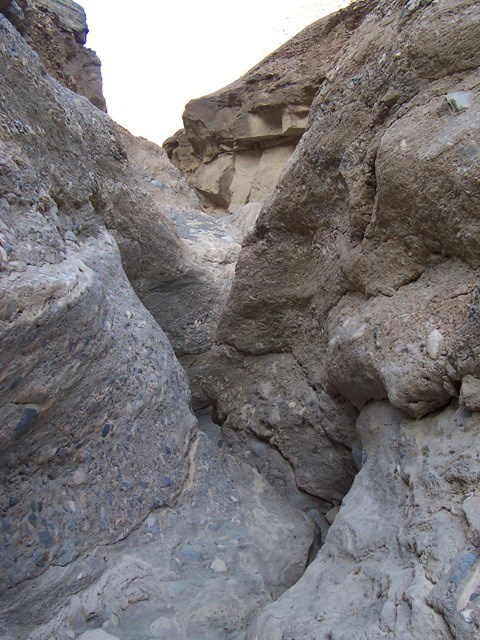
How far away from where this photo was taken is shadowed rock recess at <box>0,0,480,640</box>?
1.16 meters

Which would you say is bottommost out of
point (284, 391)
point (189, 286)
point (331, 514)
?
point (331, 514)

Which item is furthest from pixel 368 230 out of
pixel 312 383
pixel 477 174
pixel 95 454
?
pixel 95 454

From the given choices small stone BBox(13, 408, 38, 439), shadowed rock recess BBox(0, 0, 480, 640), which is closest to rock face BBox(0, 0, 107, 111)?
shadowed rock recess BBox(0, 0, 480, 640)

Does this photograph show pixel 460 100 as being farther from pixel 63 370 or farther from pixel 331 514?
pixel 331 514

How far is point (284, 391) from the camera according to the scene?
2.01 meters

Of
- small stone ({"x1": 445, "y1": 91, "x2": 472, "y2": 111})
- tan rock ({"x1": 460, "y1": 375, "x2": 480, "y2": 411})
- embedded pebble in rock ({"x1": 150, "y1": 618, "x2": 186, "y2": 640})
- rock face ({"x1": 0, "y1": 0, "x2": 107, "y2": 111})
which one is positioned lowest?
embedded pebble in rock ({"x1": 150, "y1": 618, "x2": 186, "y2": 640})

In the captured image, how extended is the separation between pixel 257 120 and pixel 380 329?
4.66 m

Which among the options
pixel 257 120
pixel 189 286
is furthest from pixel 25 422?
pixel 257 120

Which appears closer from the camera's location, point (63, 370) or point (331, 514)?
point (63, 370)

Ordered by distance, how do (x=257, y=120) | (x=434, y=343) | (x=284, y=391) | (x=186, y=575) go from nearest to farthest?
Result: (x=434, y=343)
(x=186, y=575)
(x=284, y=391)
(x=257, y=120)

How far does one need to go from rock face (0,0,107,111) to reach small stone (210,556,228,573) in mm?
3657

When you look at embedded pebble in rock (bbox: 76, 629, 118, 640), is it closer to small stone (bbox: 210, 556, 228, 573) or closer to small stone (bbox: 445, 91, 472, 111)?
small stone (bbox: 210, 556, 228, 573)

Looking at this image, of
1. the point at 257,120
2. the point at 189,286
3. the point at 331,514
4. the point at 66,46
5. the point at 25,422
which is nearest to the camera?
the point at 25,422

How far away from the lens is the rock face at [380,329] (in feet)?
3.46
